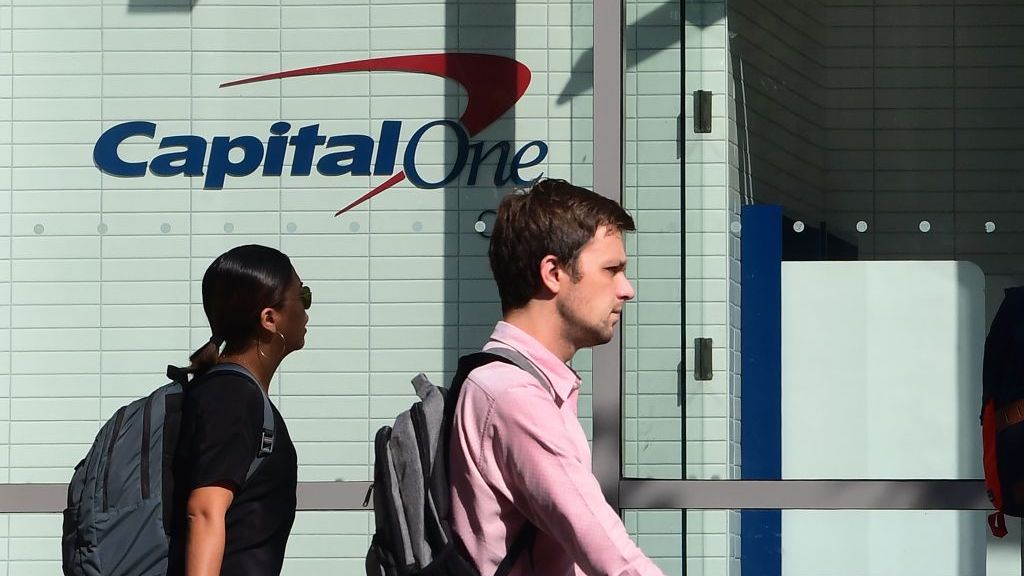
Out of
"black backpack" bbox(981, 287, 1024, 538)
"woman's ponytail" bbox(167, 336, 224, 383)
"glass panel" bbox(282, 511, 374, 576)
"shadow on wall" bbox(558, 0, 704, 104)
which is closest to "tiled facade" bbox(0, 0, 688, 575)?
"glass panel" bbox(282, 511, 374, 576)

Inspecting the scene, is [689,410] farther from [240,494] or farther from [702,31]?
[240,494]

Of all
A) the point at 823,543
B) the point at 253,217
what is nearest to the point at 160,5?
the point at 253,217

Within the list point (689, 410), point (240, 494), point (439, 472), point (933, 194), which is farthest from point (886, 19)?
point (439, 472)

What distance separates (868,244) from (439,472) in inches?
134

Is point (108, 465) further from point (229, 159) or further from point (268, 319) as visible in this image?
point (229, 159)

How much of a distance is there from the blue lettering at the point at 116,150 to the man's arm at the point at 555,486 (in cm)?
365

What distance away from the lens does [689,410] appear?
532cm

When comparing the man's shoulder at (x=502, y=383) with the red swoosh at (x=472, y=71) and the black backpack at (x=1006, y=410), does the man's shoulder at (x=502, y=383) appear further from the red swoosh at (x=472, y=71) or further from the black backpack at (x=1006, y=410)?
the red swoosh at (x=472, y=71)

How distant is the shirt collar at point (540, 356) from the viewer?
90.3 inches

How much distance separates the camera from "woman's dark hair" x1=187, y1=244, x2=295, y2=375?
3.17 metres

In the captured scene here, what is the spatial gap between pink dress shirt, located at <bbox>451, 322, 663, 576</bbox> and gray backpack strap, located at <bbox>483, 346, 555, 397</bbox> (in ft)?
0.05

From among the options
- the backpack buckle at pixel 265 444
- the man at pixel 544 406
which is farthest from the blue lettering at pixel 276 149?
the man at pixel 544 406

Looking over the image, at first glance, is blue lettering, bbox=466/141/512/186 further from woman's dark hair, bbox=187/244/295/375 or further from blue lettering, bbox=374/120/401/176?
woman's dark hair, bbox=187/244/295/375

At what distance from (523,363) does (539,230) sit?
0.20 metres
